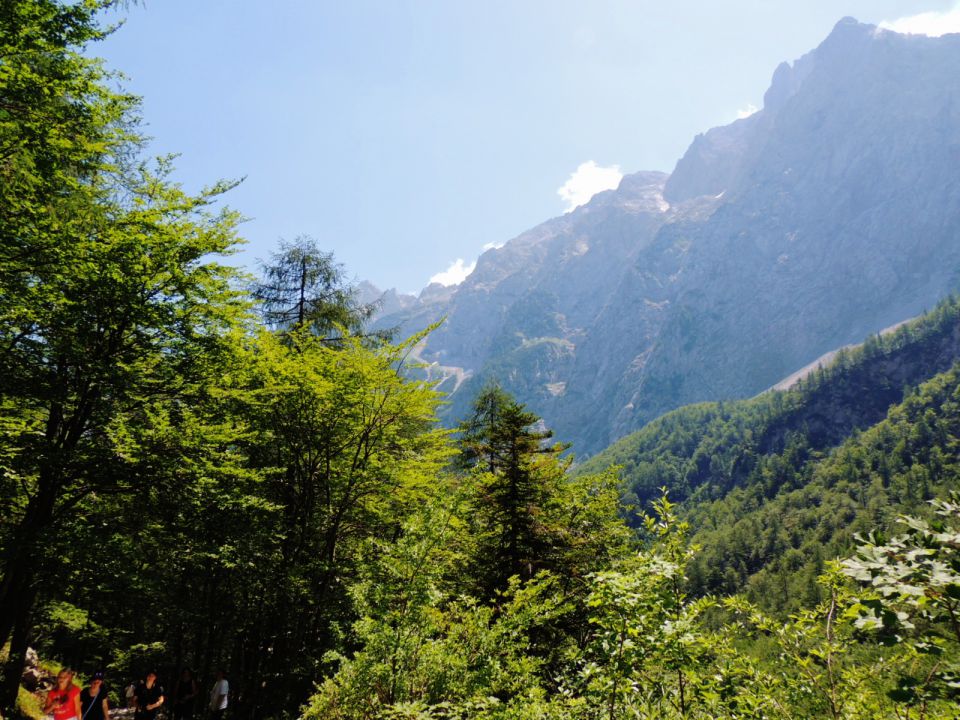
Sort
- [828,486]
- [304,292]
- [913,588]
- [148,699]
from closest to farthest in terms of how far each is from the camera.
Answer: [913,588]
[148,699]
[304,292]
[828,486]

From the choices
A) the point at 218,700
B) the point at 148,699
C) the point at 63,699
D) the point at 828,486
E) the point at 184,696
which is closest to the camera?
the point at 63,699

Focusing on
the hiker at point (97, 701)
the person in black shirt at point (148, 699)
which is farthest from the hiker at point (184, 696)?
the hiker at point (97, 701)

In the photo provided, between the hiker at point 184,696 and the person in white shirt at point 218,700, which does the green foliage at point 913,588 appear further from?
the hiker at point 184,696

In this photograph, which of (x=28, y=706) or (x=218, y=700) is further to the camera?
(x=28, y=706)

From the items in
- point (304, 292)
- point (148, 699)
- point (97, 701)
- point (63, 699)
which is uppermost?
point (304, 292)

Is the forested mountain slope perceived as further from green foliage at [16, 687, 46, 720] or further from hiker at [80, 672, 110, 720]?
hiker at [80, 672, 110, 720]

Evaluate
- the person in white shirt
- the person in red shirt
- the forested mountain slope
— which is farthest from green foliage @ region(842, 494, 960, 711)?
the forested mountain slope

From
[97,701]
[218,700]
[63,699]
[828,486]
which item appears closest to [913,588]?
[63,699]

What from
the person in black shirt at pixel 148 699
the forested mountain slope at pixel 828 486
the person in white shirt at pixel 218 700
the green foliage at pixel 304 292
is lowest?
the forested mountain slope at pixel 828 486

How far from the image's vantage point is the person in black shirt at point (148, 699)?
442 inches

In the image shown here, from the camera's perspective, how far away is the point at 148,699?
449 inches

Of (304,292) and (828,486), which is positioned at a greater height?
(304,292)

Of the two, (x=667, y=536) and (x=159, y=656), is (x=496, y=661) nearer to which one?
(x=667, y=536)

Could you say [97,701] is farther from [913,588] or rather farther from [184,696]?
[913,588]
